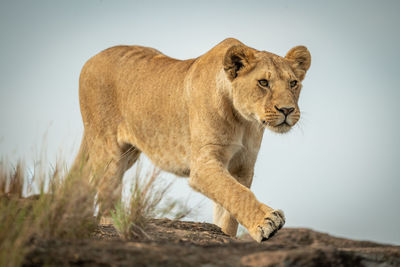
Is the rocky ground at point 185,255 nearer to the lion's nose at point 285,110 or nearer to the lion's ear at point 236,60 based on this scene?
the lion's nose at point 285,110

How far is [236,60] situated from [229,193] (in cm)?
133

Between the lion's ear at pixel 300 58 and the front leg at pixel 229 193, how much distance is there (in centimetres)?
115

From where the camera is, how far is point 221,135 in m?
5.50

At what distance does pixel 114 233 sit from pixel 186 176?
143 cm

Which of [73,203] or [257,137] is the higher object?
[257,137]

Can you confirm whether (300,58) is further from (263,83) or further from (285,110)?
(285,110)

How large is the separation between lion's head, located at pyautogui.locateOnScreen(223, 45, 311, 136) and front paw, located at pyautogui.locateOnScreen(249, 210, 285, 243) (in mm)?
924

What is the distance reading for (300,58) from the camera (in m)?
5.68

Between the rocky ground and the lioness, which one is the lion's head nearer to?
the lioness

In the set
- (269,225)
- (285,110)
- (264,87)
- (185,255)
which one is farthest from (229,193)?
(185,255)

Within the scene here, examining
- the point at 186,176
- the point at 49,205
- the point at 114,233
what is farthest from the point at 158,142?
the point at 49,205

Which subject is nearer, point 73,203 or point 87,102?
point 73,203

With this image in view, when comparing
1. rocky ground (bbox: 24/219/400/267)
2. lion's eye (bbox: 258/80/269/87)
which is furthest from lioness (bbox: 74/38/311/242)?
rocky ground (bbox: 24/219/400/267)

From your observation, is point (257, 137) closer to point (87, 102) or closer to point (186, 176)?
point (186, 176)
